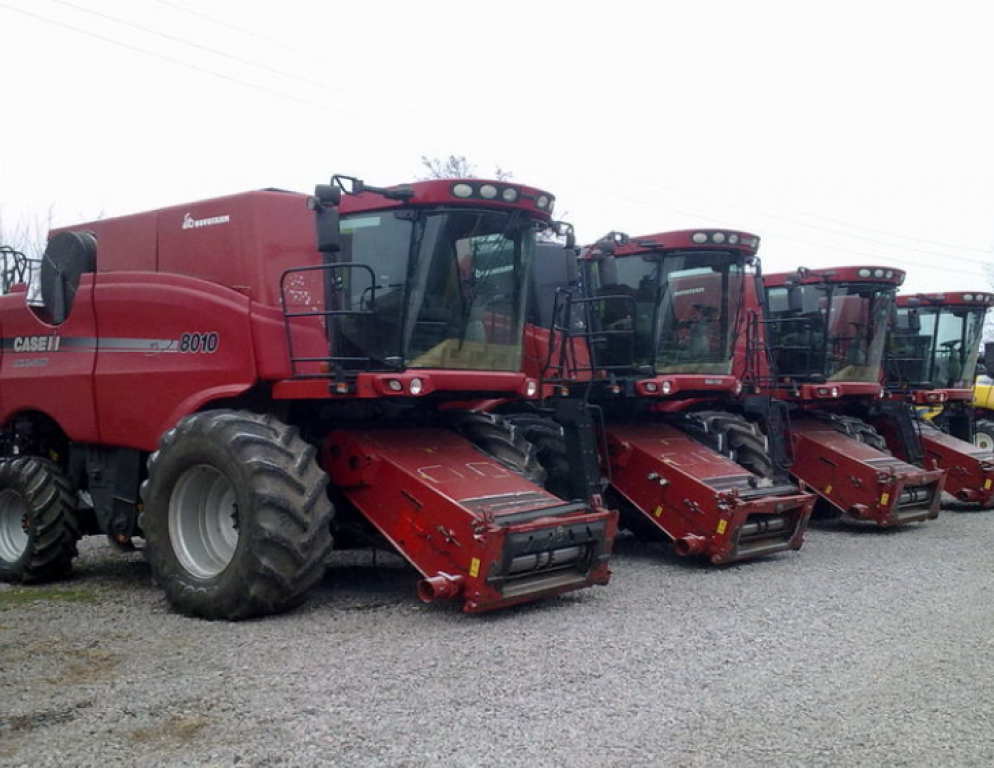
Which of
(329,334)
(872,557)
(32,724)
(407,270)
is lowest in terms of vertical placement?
(872,557)

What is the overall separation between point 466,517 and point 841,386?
729 cm

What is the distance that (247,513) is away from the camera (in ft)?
20.7

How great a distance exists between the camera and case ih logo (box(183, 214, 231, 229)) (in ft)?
24.6

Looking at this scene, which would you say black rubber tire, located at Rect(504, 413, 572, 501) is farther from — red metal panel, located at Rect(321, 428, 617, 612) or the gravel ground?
red metal panel, located at Rect(321, 428, 617, 612)

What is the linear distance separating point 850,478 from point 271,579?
7390 mm

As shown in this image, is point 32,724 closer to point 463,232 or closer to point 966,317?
point 463,232

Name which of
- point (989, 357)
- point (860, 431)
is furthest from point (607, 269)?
point (989, 357)

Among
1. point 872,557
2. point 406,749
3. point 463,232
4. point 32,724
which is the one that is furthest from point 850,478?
point 32,724

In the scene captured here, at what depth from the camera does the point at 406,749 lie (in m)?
4.15

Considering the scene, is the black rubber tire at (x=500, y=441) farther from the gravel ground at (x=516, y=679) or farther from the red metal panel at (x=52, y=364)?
the red metal panel at (x=52, y=364)

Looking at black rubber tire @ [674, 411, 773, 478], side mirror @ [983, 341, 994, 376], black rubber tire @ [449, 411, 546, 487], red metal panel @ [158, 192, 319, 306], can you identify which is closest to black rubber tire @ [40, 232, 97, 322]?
red metal panel @ [158, 192, 319, 306]

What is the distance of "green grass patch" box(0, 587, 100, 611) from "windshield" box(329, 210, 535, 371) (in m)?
2.64

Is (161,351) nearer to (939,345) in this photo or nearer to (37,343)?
(37,343)

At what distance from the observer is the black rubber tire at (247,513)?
20.5ft
